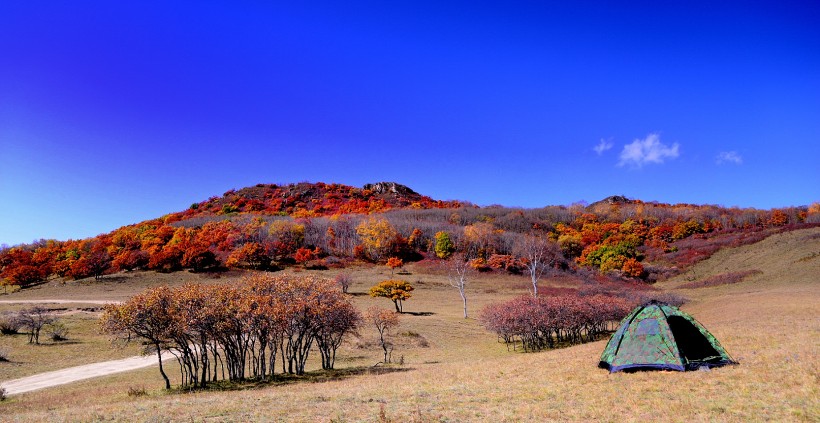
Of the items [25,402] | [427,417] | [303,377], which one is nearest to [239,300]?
[303,377]

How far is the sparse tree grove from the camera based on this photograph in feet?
96.3

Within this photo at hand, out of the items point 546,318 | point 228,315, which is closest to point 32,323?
point 228,315

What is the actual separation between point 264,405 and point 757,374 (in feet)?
68.6

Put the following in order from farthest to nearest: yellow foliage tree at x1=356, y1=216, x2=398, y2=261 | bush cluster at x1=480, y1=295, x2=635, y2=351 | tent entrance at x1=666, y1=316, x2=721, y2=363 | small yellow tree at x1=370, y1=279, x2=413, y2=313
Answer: yellow foliage tree at x1=356, y1=216, x2=398, y2=261
small yellow tree at x1=370, y1=279, x2=413, y2=313
bush cluster at x1=480, y1=295, x2=635, y2=351
tent entrance at x1=666, y1=316, x2=721, y2=363

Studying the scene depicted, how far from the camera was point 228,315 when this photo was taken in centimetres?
3095

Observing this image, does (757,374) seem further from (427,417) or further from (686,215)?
(686,215)

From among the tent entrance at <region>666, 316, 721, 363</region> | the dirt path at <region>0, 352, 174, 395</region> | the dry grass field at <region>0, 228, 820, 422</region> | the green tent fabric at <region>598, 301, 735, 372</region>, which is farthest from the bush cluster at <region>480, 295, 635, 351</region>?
the dirt path at <region>0, 352, 174, 395</region>

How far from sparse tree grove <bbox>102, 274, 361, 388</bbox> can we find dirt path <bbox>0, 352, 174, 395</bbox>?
7.80 meters

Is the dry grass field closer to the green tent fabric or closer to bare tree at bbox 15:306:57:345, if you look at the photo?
the green tent fabric

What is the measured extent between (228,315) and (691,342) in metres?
28.6

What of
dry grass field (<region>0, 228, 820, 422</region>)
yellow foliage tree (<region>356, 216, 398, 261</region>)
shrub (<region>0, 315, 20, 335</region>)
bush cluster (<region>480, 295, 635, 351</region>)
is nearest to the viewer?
dry grass field (<region>0, 228, 820, 422</region>)


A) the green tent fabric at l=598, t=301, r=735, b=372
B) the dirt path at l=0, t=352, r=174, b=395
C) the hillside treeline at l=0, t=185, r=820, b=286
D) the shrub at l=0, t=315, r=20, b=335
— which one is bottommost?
the dirt path at l=0, t=352, r=174, b=395

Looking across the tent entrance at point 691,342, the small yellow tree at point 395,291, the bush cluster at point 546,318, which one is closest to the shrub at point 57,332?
the small yellow tree at point 395,291

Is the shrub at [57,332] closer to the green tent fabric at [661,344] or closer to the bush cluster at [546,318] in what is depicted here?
the bush cluster at [546,318]
